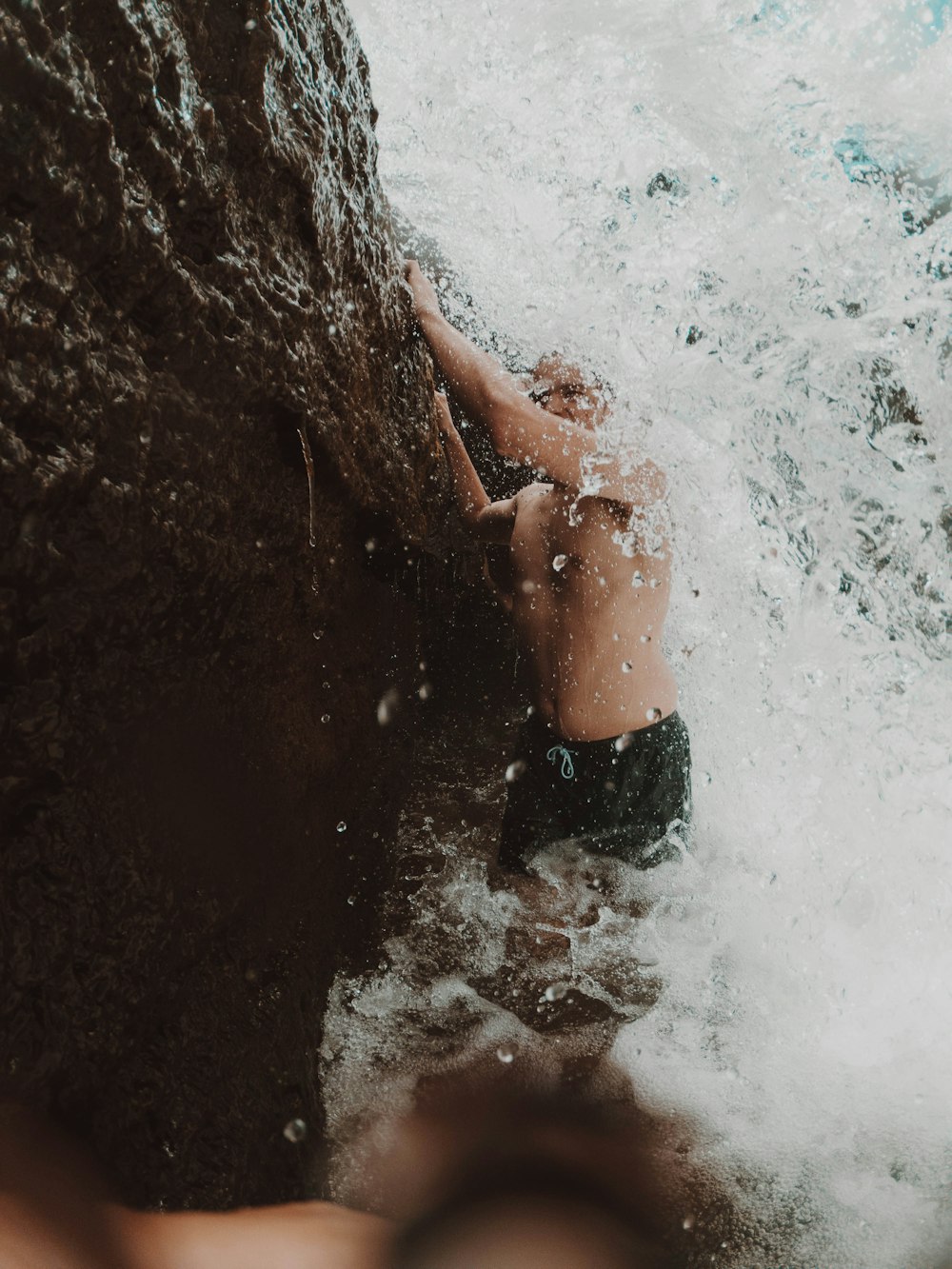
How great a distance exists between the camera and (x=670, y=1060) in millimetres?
1816

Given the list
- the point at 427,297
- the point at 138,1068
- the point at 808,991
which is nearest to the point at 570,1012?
the point at 808,991

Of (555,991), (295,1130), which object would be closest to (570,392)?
(555,991)

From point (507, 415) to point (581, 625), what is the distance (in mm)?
662

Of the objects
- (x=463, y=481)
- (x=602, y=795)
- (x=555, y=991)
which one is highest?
(x=463, y=481)

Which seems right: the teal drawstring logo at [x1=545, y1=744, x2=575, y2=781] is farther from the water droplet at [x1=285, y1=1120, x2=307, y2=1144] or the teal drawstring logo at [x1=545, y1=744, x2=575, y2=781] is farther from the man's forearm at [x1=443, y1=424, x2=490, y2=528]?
the water droplet at [x1=285, y1=1120, x2=307, y2=1144]

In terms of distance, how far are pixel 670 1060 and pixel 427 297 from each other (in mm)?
2004

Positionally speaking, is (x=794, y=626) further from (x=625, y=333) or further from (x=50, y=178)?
(x=50, y=178)

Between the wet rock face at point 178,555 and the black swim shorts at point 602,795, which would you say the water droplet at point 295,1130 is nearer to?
the wet rock face at point 178,555

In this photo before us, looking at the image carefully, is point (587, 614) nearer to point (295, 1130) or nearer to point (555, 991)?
point (555, 991)

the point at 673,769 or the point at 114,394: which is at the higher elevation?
the point at 114,394

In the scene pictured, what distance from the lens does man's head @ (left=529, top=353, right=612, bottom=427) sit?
2.15 m

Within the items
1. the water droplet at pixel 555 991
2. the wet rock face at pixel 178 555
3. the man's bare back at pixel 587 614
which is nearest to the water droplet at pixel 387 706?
the wet rock face at pixel 178 555

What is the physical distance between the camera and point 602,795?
7.75 ft

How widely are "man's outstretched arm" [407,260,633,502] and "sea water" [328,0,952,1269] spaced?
0.12m
